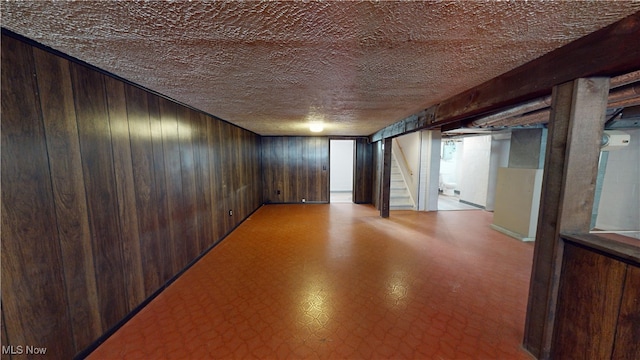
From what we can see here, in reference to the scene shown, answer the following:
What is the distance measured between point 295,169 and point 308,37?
5.40 m

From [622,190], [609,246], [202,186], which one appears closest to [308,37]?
[609,246]

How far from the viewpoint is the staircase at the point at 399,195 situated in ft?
19.3

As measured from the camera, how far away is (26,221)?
3.90 feet

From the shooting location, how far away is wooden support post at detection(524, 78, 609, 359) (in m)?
1.23

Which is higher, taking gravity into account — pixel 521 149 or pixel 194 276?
pixel 521 149

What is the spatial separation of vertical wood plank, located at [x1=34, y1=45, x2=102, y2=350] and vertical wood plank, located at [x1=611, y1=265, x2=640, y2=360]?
10.7 feet

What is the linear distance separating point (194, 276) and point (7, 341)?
1457 mm

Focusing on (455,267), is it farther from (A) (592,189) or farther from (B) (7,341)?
(B) (7,341)

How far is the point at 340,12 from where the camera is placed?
36.9 inches

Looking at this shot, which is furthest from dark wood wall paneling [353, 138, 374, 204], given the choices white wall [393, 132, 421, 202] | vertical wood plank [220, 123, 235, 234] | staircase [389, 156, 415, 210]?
vertical wood plank [220, 123, 235, 234]

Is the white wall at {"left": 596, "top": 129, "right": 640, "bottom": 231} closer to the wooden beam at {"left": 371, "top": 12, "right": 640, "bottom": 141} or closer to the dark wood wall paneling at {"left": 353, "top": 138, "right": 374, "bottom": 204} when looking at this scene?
the wooden beam at {"left": 371, "top": 12, "right": 640, "bottom": 141}

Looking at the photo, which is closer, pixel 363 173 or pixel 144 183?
pixel 144 183

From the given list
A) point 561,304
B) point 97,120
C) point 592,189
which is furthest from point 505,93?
point 97,120

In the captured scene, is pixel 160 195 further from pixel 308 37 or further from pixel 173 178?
pixel 308 37
